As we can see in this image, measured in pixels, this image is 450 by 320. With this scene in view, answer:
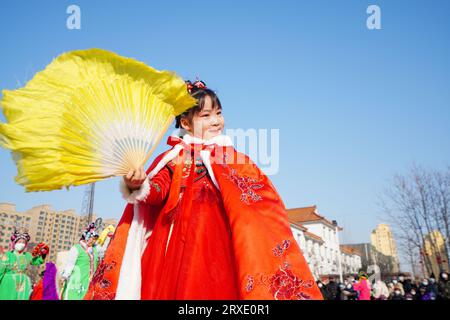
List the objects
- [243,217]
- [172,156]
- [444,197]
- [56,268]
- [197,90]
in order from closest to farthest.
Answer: [243,217] → [172,156] → [197,90] → [56,268] → [444,197]

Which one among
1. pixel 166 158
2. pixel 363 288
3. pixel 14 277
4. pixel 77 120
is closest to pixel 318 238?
pixel 363 288

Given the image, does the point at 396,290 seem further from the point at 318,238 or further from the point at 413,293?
the point at 318,238

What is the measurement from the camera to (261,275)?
1.99 m

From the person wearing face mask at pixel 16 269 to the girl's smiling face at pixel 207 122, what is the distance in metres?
6.22

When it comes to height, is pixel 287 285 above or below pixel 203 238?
below

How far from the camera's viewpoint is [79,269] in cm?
733

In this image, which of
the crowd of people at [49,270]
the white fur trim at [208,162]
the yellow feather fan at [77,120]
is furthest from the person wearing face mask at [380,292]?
the yellow feather fan at [77,120]

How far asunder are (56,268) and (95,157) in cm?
639

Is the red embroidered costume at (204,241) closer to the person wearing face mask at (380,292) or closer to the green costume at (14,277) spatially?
the green costume at (14,277)

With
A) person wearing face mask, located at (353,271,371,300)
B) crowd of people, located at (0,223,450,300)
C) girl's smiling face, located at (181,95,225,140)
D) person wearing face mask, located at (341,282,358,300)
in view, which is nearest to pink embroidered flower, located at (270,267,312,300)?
girl's smiling face, located at (181,95,225,140)

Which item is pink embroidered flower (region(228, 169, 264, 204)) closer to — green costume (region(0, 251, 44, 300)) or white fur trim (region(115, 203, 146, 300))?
white fur trim (region(115, 203, 146, 300))

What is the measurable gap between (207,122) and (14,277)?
21.1 ft
